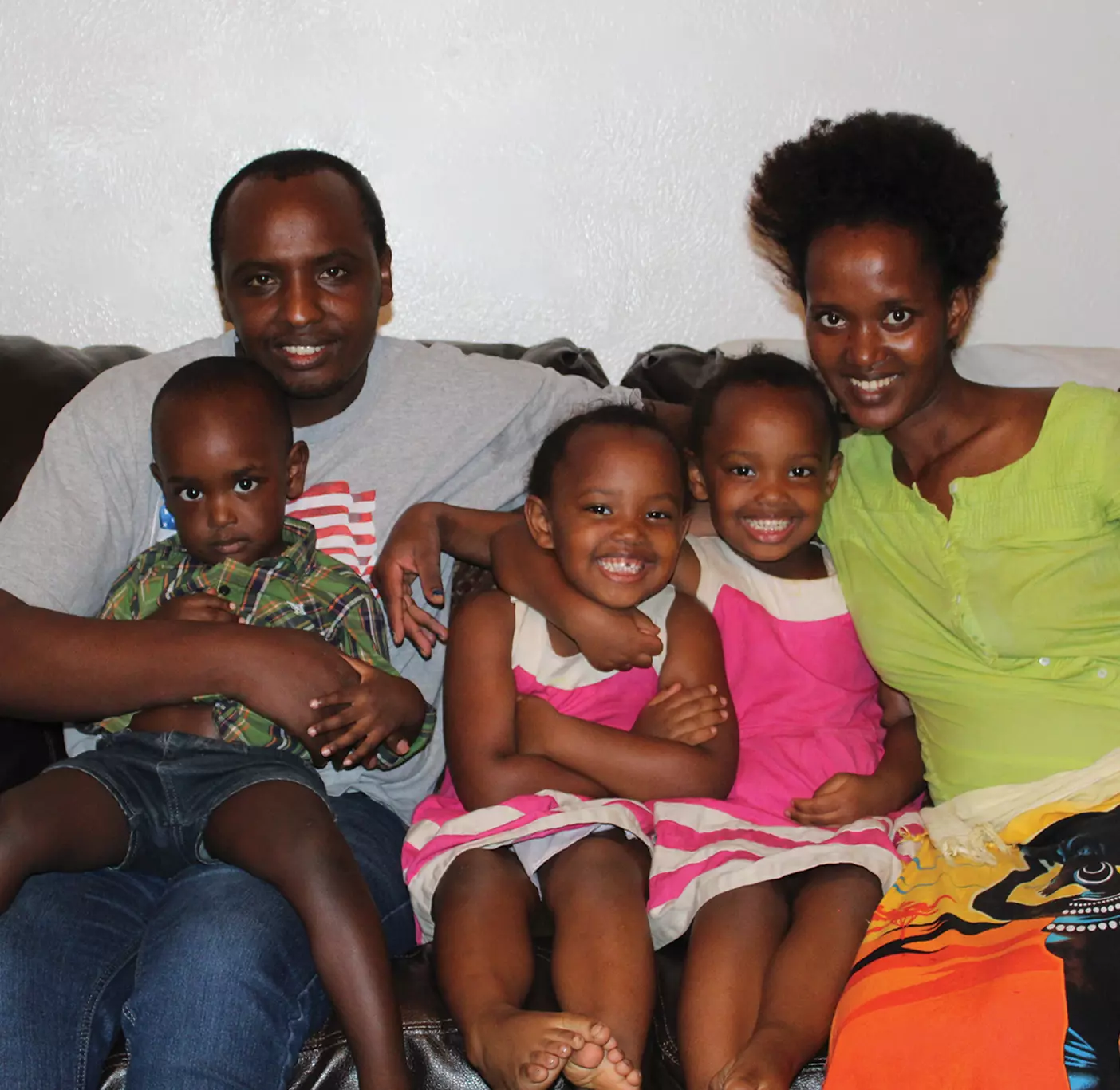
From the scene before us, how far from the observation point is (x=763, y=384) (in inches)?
84.0

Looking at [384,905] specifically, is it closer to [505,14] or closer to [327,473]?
[327,473]

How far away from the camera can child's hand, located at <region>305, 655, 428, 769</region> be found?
1810 millimetres

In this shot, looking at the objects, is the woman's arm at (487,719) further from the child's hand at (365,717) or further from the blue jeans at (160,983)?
the blue jeans at (160,983)

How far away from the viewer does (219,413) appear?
198cm

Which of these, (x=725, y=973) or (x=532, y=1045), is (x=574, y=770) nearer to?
(x=725, y=973)

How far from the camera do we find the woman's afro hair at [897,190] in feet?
6.43

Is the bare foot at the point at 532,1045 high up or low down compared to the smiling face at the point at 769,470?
down

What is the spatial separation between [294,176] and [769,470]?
2.83 ft

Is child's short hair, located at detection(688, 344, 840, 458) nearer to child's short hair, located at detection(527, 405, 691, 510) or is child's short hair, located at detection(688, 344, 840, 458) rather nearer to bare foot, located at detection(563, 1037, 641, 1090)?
child's short hair, located at detection(527, 405, 691, 510)

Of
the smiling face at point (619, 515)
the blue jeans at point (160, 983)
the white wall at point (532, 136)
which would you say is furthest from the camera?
the white wall at point (532, 136)

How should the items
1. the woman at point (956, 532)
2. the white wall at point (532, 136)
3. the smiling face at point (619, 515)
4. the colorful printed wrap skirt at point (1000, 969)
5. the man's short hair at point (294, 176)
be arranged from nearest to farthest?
1. the colorful printed wrap skirt at point (1000, 969)
2. the woman at point (956, 532)
3. the smiling face at point (619, 515)
4. the man's short hair at point (294, 176)
5. the white wall at point (532, 136)

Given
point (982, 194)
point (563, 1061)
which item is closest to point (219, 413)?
point (563, 1061)

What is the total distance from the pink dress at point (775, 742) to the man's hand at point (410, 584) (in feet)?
1.36

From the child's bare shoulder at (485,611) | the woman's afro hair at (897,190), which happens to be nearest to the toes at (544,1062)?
the child's bare shoulder at (485,611)
